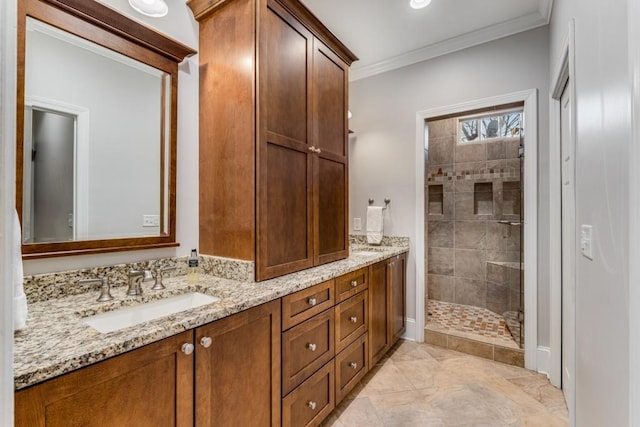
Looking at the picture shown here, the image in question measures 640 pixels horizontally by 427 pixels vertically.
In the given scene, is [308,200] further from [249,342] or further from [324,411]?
[324,411]

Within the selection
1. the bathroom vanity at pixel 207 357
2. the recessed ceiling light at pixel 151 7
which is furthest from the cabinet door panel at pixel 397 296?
the recessed ceiling light at pixel 151 7

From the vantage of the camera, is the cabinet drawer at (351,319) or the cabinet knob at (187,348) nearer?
the cabinet knob at (187,348)

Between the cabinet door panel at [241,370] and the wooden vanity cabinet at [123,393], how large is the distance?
0.06 m

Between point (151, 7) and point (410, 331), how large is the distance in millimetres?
3154

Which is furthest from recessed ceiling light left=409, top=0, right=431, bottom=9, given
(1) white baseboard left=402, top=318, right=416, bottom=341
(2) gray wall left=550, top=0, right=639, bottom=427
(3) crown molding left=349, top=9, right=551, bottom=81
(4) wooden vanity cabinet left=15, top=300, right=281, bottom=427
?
(1) white baseboard left=402, top=318, right=416, bottom=341

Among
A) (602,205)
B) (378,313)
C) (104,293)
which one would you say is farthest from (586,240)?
(104,293)

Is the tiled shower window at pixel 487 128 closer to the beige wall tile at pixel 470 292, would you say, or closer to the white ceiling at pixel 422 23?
the white ceiling at pixel 422 23

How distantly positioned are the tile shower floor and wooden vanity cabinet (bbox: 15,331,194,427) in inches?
96.9

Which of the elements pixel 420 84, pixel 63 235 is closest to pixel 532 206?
pixel 420 84

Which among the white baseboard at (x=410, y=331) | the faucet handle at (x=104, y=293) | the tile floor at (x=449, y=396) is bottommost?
the tile floor at (x=449, y=396)

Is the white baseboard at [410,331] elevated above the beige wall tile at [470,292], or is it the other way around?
the beige wall tile at [470,292]

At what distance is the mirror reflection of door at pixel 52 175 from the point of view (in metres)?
1.21

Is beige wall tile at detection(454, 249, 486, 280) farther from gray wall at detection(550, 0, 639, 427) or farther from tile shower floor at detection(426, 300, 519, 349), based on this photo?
gray wall at detection(550, 0, 639, 427)

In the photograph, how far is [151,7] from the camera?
5.01 feet
